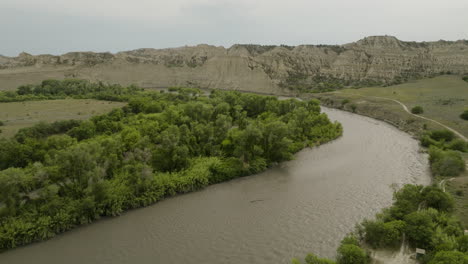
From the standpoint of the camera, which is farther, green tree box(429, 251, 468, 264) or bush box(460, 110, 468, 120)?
bush box(460, 110, 468, 120)

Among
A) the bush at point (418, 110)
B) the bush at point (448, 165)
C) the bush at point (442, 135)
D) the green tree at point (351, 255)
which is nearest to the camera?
the green tree at point (351, 255)

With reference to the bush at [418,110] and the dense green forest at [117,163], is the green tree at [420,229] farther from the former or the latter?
the bush at [418,110]

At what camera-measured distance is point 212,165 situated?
2756 centimetres

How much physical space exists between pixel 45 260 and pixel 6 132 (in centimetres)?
2677

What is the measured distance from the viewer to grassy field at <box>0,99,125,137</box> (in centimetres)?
4275

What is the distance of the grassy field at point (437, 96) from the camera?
46.4m

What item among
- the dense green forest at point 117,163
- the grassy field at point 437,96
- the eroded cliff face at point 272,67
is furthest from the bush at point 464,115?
the eroded cliff face at point 272,67

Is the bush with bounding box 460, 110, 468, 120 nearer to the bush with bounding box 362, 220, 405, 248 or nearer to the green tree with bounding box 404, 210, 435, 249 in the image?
the green tree with bounding box 404, 210, 435, 249

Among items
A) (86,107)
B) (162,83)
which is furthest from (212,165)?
(162,83)

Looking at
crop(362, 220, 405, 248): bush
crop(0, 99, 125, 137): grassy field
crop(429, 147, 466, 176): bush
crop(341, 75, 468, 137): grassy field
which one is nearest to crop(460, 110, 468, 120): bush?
crop(341, 75, 468, 137): grassy field

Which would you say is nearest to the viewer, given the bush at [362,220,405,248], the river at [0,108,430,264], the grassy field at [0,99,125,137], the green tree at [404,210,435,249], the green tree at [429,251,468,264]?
the green tree at [429,251,468,264]

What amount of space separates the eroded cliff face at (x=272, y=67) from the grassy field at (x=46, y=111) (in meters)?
36.7

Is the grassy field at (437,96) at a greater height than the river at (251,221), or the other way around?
the grassy field at (437,96)

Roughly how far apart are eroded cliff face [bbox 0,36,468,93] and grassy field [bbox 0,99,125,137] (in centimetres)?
3668
